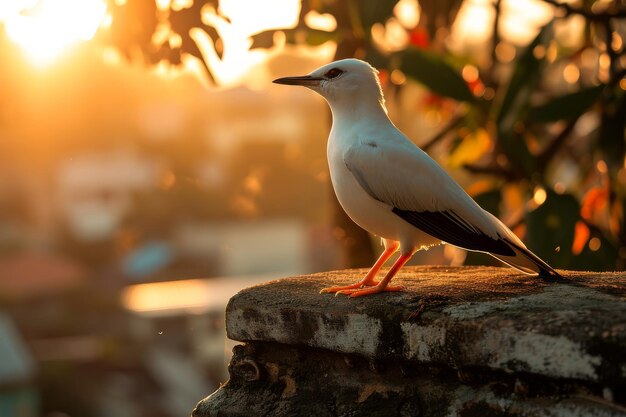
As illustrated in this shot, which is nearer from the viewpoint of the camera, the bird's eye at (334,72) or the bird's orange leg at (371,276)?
the bird's orange leg at (371,276)

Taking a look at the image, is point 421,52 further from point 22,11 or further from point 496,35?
point 22,11

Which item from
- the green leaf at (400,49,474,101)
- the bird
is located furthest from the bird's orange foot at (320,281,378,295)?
the green leaf at (400,49,474,101)

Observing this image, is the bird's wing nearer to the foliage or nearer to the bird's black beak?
the bird's black beak

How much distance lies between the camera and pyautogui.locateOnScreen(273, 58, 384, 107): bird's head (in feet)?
14.8

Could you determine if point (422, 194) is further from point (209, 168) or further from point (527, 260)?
point (209, 168)

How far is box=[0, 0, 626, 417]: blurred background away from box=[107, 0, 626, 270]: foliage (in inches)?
0.5

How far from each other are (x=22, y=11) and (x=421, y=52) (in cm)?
211

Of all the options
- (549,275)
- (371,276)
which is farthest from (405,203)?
(549,275)

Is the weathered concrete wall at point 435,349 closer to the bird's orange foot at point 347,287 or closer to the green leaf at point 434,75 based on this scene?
the bird's orange foot at point 347,287

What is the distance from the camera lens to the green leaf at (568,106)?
19.5ft

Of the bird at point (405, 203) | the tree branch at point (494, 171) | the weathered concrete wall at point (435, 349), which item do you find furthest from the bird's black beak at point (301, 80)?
the tree branch at point (494, 171)

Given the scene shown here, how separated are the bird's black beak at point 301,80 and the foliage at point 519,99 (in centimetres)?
69

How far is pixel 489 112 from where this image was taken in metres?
6.38

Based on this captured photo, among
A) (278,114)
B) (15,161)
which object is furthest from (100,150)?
(278,114)
